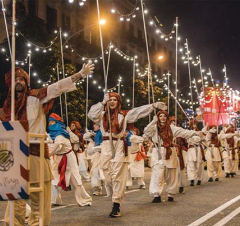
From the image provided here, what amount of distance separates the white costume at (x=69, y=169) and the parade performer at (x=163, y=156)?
Result: 154 centimetres

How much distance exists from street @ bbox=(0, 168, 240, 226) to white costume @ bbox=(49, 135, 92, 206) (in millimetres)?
199

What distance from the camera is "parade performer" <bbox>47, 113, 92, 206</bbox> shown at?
394 inches

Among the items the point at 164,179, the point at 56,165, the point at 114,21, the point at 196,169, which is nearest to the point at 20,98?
the point at 56,165

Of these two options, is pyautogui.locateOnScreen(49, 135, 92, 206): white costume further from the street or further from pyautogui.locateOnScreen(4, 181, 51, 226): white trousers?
pyautogui.locateOnScreen(4, 181, 51, 226): white trousers

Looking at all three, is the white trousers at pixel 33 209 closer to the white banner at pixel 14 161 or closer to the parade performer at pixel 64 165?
the white banner at pixel 14 161

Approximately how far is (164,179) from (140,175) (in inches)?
148

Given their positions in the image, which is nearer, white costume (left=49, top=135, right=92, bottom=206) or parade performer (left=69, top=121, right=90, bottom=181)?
white costume (left=49, top=135, right=92, bottom=206)

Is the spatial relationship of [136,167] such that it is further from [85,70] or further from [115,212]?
[85,70]

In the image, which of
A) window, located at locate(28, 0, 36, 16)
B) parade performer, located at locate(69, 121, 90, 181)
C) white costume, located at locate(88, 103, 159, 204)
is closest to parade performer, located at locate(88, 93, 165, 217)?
white costume, located at locate(88, 103, 159, 204)

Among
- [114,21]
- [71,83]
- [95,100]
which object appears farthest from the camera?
[114,21]

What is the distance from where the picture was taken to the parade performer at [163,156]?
1091 centimetres

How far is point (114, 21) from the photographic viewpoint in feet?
132

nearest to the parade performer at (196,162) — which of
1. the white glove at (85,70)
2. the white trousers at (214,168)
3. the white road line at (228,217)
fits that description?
the white trousers at (214,168)

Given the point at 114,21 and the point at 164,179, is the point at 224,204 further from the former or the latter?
the point at 114,21
